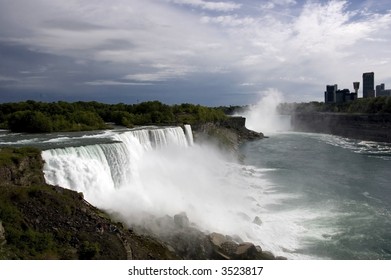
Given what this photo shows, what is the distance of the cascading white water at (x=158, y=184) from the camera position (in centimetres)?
1553

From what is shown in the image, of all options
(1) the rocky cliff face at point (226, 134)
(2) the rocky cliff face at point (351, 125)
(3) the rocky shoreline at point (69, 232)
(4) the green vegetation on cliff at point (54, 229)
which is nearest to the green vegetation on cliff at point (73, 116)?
(1) the rocky cliff face at point (226, 134)

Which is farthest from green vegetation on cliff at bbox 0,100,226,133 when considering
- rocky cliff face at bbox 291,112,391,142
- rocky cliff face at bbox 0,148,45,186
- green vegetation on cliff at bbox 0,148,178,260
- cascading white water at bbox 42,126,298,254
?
rocky cliff face at bbox 291,112,391,142

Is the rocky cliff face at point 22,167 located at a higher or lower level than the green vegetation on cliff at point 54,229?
higher

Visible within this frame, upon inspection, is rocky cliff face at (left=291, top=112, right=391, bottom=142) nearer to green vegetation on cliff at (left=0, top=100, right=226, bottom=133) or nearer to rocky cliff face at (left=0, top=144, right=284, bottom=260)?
green vegetation on cliff at (left=0, top=100, right=226, bottom=133)

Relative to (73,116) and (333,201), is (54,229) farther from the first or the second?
(73,116)

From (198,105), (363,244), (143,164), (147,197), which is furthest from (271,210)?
(198,105)

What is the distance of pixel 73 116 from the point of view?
33.2 m

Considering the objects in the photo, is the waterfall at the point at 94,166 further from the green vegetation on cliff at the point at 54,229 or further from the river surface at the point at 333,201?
the river surface at the point at 333,201

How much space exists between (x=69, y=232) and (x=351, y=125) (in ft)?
209

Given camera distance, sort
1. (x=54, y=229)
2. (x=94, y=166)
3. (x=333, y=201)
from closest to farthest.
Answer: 1. (x=54, y=229)
2. (x=94, y=166)
3. (x=333, y=201)

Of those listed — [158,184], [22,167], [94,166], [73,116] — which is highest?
[73,116]

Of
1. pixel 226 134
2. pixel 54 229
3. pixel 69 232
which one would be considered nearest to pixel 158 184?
pixel 69 232

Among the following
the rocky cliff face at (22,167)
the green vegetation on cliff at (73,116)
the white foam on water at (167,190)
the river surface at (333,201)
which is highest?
the green vegetation on cliff at (73,116)

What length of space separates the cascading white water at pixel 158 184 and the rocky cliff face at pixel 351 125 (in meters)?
37.0
